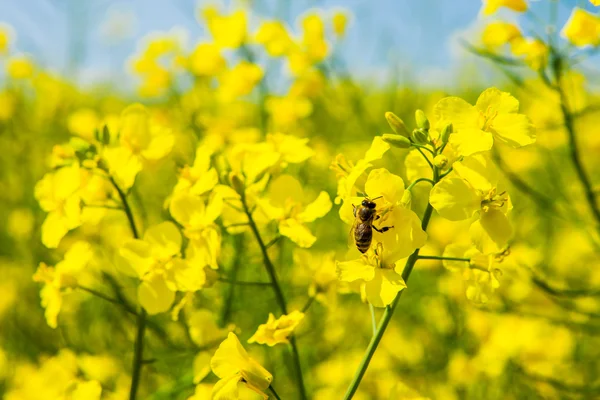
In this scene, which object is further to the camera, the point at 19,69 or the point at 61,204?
the point at 19,69

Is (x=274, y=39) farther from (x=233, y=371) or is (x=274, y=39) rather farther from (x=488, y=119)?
(x=233, y=371)

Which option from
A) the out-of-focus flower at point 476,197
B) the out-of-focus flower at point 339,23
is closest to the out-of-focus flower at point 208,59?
the out-of-focus flower at point 339,23

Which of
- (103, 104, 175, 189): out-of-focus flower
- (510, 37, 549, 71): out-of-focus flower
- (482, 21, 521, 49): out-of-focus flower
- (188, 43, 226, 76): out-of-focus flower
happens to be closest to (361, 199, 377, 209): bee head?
(103, 104, 175, 189): out-of-focus flower

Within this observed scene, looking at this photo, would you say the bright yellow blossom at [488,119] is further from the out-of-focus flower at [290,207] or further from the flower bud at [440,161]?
the out-of-focus flower at [290,207]

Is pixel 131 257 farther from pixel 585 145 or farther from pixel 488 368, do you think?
pixel 585 145

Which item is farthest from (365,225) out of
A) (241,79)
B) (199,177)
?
(241,79)

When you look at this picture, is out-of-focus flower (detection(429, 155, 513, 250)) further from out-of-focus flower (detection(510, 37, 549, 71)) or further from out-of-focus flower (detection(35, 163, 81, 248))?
out-of-focus flower (detection(510, 37, 549, 71))
